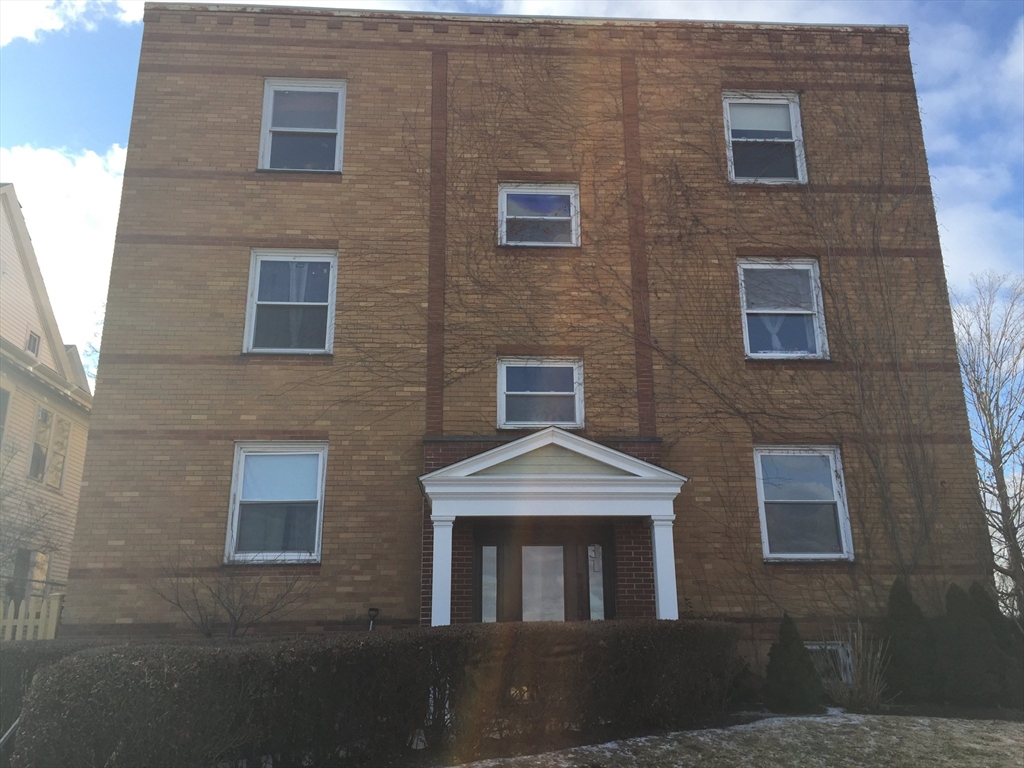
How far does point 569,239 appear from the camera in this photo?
12.7 meters

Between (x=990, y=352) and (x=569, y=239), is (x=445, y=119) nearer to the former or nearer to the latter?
(x=569, y=239)

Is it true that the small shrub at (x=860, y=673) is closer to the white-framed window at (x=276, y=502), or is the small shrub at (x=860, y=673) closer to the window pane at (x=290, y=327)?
the white-framed window at (x=276, y=502)

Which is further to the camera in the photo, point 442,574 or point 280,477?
point 280,477

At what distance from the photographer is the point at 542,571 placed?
11.2 m

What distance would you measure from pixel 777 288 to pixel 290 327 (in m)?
7.02

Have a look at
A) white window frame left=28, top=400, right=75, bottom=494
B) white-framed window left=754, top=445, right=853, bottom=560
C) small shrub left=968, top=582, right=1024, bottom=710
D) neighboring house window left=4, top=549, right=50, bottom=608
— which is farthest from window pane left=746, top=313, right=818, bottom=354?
white window frame left=28, top=400, right=75, bottom=494

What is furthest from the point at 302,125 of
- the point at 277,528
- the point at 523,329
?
the point at 277,528

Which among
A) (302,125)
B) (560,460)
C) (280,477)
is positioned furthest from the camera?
(302,125)

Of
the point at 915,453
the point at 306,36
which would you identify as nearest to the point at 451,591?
the point at 915,453

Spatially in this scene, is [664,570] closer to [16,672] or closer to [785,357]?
[785,357]

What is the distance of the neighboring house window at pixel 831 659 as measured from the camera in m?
10.7

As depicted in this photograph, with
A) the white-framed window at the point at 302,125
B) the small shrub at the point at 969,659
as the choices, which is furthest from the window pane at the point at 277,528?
the small shrub at the point at 969,659

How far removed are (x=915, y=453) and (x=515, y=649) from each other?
7.02 metres

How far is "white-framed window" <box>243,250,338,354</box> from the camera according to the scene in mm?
11977
